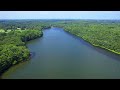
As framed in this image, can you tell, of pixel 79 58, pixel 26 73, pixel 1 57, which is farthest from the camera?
pixel 79 58

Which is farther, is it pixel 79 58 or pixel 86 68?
pixel 79 58

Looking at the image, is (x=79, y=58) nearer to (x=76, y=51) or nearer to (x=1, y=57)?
(x=76, y=51)

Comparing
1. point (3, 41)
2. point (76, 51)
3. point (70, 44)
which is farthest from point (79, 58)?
point (3, 41)

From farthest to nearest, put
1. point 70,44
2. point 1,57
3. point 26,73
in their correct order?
1. point 70,44
2. point 1,57
3. point 26,73
